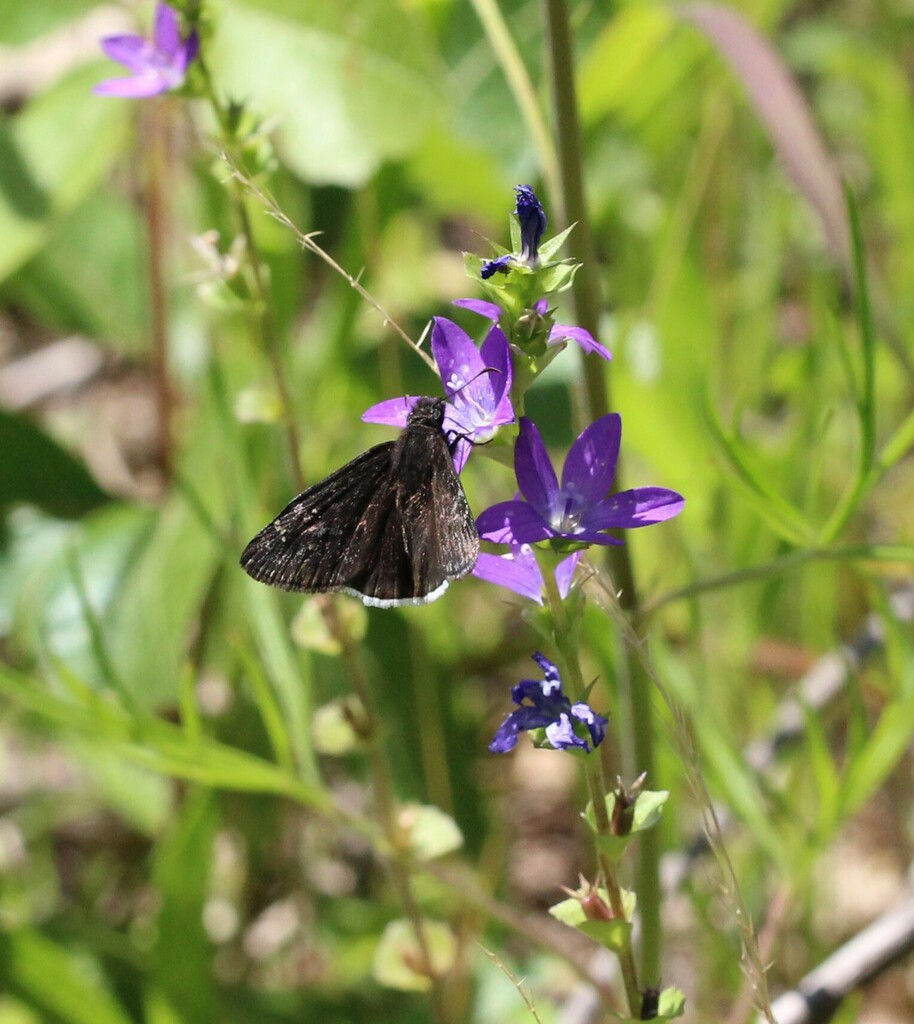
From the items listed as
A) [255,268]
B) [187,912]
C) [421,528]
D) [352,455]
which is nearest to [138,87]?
[255,268]

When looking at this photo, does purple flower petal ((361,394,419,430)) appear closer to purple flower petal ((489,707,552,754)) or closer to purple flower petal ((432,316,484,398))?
purple flower petal ((432,316,484,398))

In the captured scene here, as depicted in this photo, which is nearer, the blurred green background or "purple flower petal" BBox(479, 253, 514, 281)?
"purple flower petal" BBox(479, 253, 514, 281)

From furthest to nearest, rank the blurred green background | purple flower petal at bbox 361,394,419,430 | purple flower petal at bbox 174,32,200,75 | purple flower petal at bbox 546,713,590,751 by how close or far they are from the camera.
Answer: the blurred green background
purple flower petal at bbox 174,32,200,75
purple flower petal at bbox 361,394,419,430
purple flower petal at bbox 546,713,590,751

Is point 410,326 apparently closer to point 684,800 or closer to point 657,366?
point 657,366

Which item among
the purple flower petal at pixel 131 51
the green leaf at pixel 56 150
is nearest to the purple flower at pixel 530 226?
the purple flower petal at pixel 131 51

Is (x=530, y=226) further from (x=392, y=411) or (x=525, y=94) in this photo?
(x=525, y=94)

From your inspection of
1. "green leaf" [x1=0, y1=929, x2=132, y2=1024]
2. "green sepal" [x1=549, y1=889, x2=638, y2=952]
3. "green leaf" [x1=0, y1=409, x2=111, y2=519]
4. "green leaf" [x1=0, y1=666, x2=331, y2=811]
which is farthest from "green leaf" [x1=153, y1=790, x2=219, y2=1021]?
"green sepal" [x1=549, y1=889, x2=638, y2=952]

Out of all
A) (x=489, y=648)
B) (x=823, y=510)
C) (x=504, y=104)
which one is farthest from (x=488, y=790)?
(x=504, y=104)

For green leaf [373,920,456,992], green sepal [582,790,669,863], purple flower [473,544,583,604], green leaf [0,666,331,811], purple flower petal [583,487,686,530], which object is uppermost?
purple flower petal [583,487,686,530]
